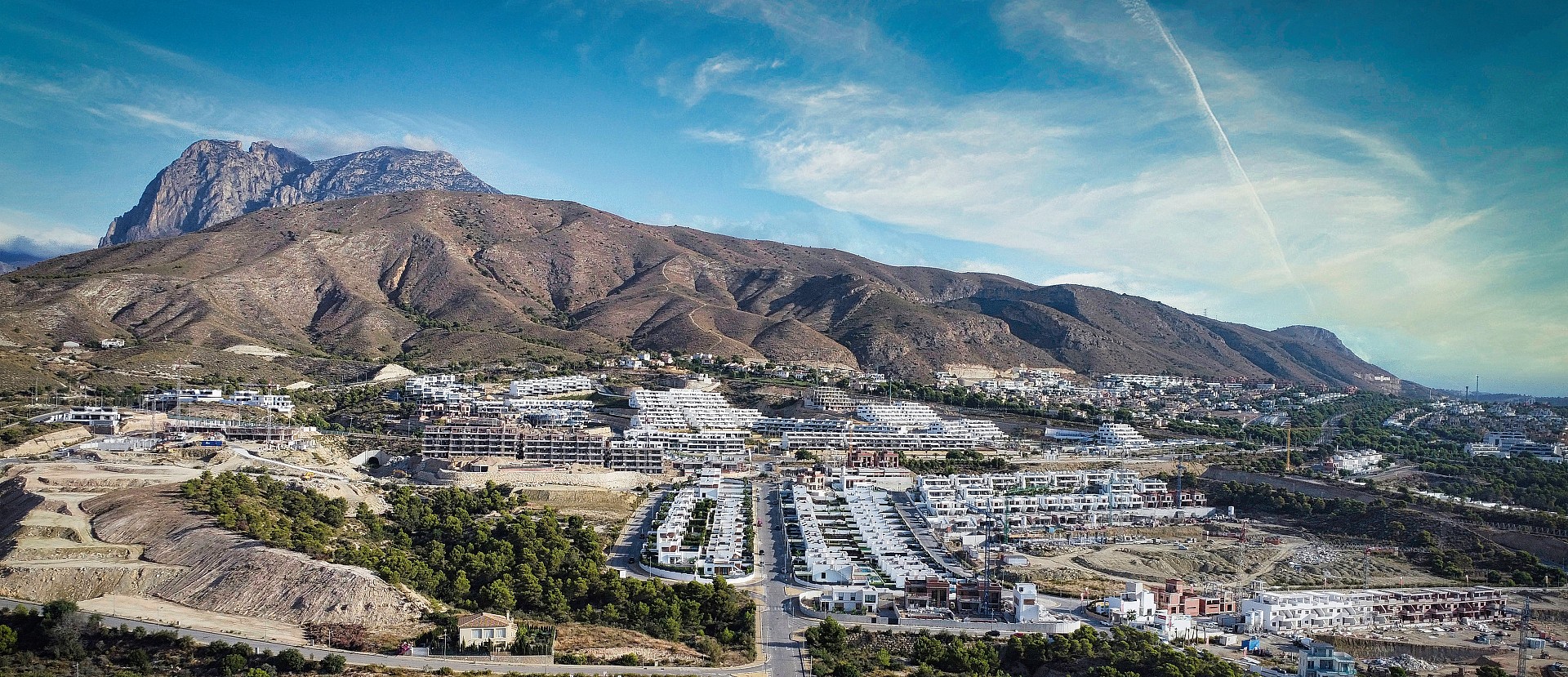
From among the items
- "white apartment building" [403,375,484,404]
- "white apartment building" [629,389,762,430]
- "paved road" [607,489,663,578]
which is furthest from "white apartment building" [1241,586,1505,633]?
"white apartment building" [403,375,484,404]

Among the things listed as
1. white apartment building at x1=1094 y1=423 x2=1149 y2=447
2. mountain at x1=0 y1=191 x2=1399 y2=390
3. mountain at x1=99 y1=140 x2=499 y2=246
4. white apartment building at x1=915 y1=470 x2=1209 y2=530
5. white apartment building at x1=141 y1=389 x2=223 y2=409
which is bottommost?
white apartment building at x1=915 y1=470 x2=1209 y2=530

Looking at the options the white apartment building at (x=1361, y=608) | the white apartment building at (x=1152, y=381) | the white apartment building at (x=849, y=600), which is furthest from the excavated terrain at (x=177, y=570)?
the white apartment building at (x=1152, y=381)

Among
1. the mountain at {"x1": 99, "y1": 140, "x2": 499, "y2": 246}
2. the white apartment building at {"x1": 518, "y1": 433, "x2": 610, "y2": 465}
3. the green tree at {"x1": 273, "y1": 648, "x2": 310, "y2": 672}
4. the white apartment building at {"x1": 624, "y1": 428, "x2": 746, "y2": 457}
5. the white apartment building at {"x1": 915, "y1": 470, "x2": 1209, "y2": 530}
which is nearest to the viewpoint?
the green tree at {"x1": 273, "y1": 648, "x2": 310, "y2": 672}

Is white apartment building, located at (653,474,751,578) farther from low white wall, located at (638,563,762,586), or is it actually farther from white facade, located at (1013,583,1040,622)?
white facade, located at (1013,583,1040,622)

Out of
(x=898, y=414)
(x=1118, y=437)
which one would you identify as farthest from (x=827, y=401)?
(x=1118, y=437)

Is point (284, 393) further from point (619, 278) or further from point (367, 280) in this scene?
point (619, 278)

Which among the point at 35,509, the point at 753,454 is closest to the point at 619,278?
the point at 753,454

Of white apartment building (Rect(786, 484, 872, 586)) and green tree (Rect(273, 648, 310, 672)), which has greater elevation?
white apartment building (Rect(786, 484, 872, 586))
